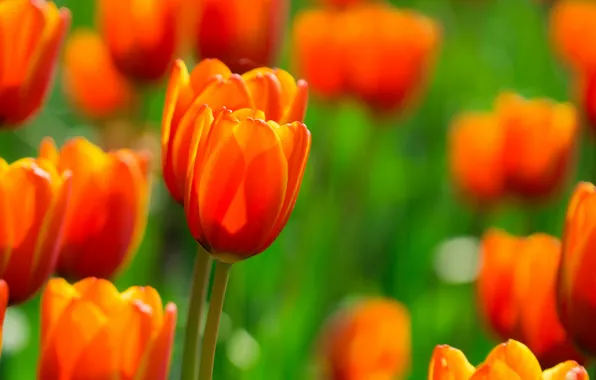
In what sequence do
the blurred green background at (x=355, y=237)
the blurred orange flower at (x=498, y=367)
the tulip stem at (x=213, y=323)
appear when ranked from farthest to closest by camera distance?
1. the blurred green background at (x=355, y=237)
2. the tulip stem at (x=213, y=323)
3. the blurred orange flower at (x=498, y=367)

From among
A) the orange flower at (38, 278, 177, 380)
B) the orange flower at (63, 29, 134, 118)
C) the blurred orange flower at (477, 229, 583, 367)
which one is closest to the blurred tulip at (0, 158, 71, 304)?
the orange flower at (38, 278, 177, 380)

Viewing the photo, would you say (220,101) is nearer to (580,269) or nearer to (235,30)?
(580,269)

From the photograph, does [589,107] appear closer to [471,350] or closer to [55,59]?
[471,350]

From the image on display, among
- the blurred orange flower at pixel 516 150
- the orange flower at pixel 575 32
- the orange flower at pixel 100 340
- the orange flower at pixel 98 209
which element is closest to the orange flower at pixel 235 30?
the orange flower at pixel 98 209

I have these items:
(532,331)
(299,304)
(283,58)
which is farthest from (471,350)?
(283,58)

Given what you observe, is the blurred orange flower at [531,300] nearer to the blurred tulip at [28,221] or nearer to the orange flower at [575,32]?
the blurred tulip at [28,221]

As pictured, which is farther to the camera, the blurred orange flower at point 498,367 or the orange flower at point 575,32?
the orange flower at point 575,32
